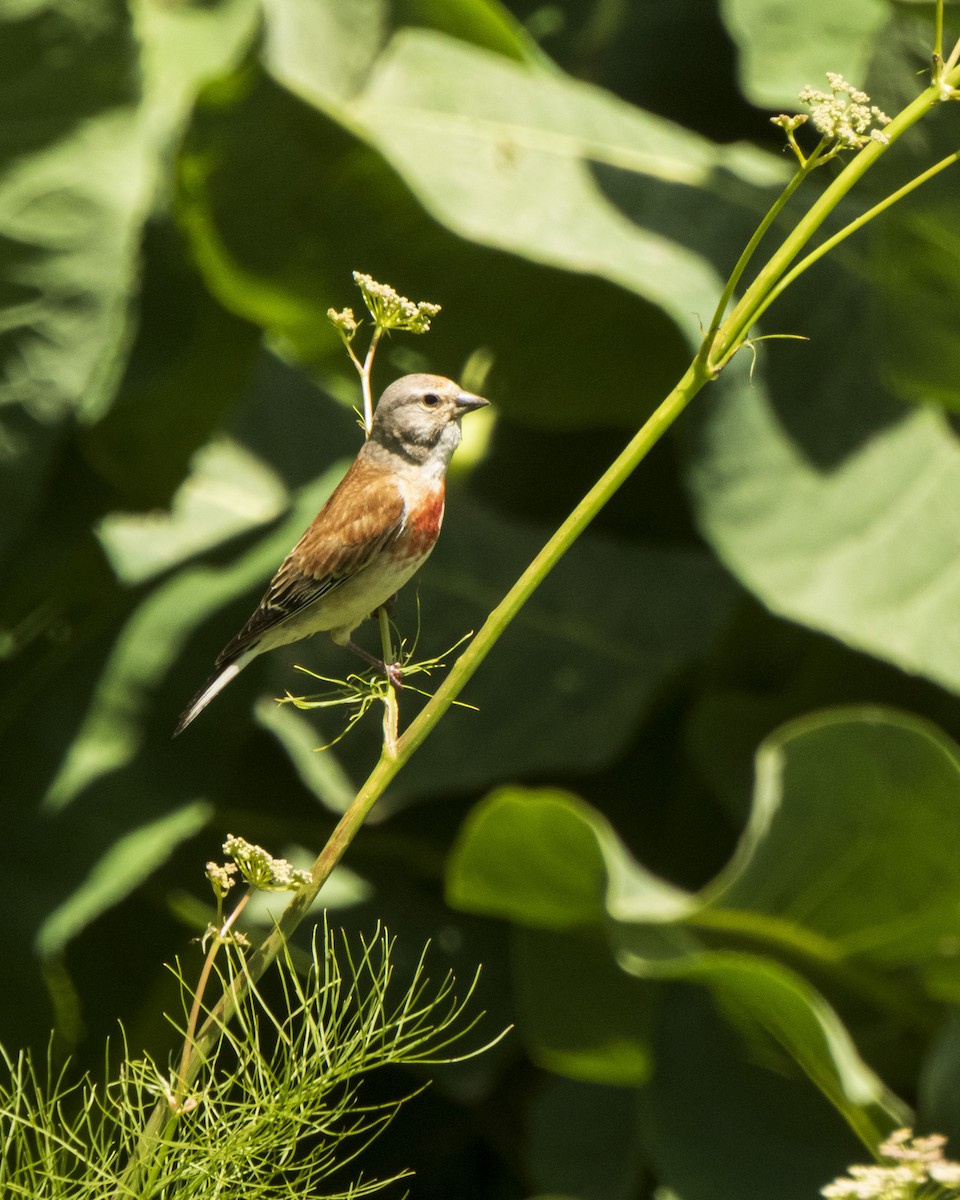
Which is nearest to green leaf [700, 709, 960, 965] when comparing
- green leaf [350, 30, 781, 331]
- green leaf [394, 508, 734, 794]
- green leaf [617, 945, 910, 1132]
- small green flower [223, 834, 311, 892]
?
green leaf [617, 945, 910, 1132]

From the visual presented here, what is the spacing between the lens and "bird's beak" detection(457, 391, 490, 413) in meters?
1.55

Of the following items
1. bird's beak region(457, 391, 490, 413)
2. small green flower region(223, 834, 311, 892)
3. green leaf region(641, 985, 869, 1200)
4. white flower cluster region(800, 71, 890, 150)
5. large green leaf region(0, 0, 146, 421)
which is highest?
white flower cluster region(800, 71, 890, 150)

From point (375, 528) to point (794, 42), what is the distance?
202cm

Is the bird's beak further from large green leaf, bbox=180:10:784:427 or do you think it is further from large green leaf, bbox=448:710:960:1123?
large green leaf, bbox=180:10:784:427

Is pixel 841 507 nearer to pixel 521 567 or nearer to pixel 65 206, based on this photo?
pixel 521 567

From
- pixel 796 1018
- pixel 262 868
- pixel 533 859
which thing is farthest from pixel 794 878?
pixel 262 868

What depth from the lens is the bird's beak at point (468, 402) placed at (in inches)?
60.9

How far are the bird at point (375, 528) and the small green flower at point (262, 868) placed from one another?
514mm

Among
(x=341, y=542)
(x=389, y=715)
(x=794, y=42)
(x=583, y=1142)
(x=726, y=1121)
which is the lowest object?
(x=583, y=1142)

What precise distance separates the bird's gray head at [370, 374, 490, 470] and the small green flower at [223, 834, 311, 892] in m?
0.60

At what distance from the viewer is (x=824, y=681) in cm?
338

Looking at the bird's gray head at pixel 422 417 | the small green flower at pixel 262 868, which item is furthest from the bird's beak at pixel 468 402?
the small green flower at pixel 262 868

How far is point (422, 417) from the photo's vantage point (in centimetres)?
161

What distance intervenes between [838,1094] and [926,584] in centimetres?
99
